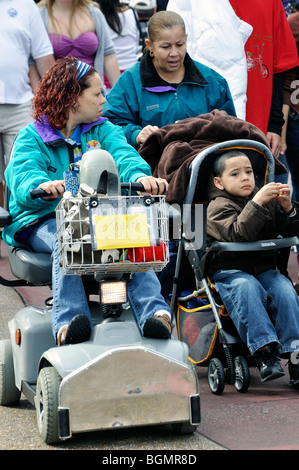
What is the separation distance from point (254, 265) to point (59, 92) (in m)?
1.30

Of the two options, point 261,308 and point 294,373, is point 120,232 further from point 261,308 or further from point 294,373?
point 294,373

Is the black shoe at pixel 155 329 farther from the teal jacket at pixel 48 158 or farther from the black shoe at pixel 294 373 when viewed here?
the black shoe at pixel 294 373

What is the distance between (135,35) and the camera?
756cm

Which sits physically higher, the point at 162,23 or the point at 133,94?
the point at 162,23

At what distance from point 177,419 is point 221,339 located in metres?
0.93

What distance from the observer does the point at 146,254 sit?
332 cm

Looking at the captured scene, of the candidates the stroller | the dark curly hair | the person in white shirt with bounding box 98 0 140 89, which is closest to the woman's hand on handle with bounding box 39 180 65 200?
the dark curly hair

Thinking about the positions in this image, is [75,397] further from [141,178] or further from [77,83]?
[77,83]

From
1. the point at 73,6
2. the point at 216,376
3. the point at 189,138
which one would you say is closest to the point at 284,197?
the point at 189,138

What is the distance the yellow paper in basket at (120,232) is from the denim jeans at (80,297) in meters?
0.34

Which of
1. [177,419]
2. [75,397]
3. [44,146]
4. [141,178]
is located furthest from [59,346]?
[44,146]

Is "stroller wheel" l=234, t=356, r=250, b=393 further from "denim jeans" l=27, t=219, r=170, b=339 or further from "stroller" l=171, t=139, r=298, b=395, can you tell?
"denim jeans" l=27, t=219, r=170, b=339

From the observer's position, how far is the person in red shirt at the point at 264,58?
5.94 meters

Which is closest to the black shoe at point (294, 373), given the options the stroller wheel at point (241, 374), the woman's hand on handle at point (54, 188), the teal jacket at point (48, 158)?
the stroller wheel at point (241, 374)
